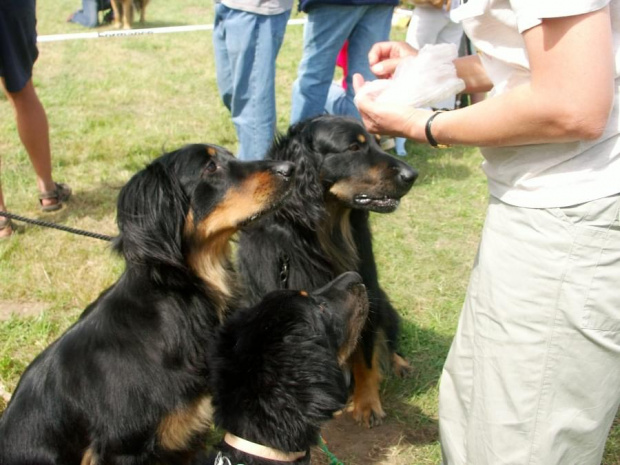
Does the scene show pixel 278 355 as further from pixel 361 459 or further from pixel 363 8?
pixel 363 8

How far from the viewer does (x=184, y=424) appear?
2.59 m

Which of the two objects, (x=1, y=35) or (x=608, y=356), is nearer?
(x=608, y=356)

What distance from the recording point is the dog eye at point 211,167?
2.67m

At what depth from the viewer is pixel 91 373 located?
2.46 m

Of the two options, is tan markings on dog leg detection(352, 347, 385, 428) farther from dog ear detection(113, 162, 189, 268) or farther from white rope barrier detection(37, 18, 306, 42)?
white rope barrier detection(37, 18, 306, 42)

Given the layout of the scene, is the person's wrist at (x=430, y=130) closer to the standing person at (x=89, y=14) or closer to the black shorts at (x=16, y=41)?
the black shorts at (x=16, y=41)

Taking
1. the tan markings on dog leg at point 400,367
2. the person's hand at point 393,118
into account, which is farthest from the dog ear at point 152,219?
the tan markings on dog leg at point 400,367

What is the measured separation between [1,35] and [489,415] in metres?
4.30

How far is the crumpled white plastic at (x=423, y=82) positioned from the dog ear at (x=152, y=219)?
2.80 ft

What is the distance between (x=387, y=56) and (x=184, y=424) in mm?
1770

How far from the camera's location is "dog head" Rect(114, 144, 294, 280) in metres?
2.38

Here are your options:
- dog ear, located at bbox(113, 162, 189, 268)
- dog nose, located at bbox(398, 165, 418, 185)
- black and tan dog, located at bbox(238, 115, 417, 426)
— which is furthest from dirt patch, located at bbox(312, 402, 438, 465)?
dog ear, located at bbox(113, 162, 189, 268)

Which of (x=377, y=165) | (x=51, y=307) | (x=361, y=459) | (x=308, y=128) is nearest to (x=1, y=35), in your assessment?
(x=51, y=307)

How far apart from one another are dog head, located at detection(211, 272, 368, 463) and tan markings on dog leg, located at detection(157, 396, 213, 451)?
0.39 m
